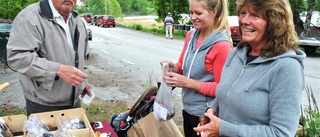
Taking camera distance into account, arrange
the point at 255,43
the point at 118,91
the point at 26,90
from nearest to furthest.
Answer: the point at 255,43 < the point at 26,90 < the point at 118,91

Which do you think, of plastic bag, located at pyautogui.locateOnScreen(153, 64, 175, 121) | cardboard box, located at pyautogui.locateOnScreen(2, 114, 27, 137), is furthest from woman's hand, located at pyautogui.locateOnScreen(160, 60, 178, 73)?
cardboard box, located at pyautogui.locateOnScreen(2, 114, 27, 137)

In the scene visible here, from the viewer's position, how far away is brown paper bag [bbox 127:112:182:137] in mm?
2643

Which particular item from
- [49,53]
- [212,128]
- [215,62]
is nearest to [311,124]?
[215,62]

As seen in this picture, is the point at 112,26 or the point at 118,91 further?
the point at 112,26

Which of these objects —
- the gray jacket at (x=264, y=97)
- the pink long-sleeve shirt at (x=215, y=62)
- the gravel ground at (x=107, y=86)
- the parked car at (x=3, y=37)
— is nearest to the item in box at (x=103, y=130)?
the pink long-sleeve shirt at (x=215, y=62)

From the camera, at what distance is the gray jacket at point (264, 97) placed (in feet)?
5.05

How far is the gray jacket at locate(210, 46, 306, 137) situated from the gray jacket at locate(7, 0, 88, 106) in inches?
48.1

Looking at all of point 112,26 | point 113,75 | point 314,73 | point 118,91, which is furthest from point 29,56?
point 112,26

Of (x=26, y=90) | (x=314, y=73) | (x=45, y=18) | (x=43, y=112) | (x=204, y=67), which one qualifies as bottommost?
(x=314, y=73)

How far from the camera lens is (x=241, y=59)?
6.12 feet

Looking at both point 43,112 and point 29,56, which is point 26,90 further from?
point 29,56

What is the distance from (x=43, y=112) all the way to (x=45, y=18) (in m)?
0.73

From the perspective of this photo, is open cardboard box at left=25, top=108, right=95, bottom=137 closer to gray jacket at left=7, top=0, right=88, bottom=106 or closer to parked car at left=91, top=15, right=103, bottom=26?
gray jacket at left=7, top=0, right=88, bottom=106

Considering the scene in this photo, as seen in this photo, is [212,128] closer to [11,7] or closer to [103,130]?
[103,130]
